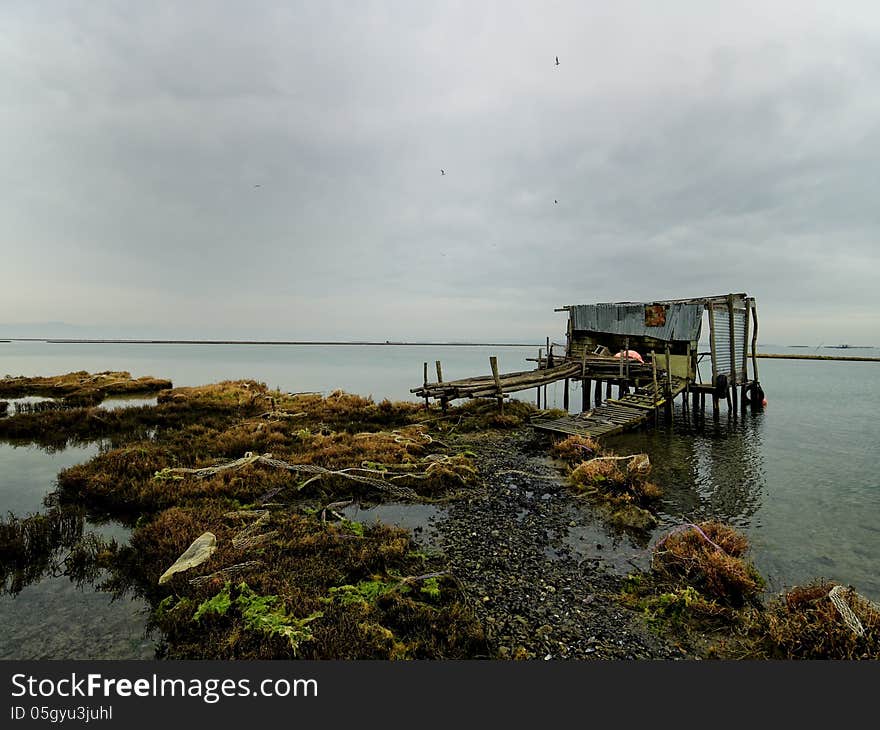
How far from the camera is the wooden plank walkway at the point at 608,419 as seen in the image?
59.2 ft

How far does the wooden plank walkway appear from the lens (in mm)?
18047

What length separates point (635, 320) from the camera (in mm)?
29094

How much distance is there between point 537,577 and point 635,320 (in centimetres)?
2617

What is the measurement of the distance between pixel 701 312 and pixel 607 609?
25.1 m

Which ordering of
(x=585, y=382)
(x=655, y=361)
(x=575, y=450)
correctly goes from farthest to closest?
1. (x=585, y=382)
2. (x=655, y=361)
3. (x=575, y=450)

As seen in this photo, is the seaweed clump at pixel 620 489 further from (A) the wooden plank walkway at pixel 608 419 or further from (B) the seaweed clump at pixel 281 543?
(A) the wooden plank walkway at pixel 608 419

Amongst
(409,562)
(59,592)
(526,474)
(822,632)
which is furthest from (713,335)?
(59,592)

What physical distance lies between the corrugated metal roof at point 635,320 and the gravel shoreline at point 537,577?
19611 millimetres

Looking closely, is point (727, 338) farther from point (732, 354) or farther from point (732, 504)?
point (732, 504)

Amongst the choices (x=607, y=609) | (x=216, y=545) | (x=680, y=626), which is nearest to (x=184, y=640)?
(x=216, y=545)

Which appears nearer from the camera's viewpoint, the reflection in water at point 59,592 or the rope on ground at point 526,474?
the reflection in water at point 59,592

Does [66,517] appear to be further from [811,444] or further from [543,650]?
[811,444]

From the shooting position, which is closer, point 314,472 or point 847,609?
point 847,609

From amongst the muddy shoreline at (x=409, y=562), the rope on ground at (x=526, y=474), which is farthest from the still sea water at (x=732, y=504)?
the rope on ground at (x=526, y=474)
